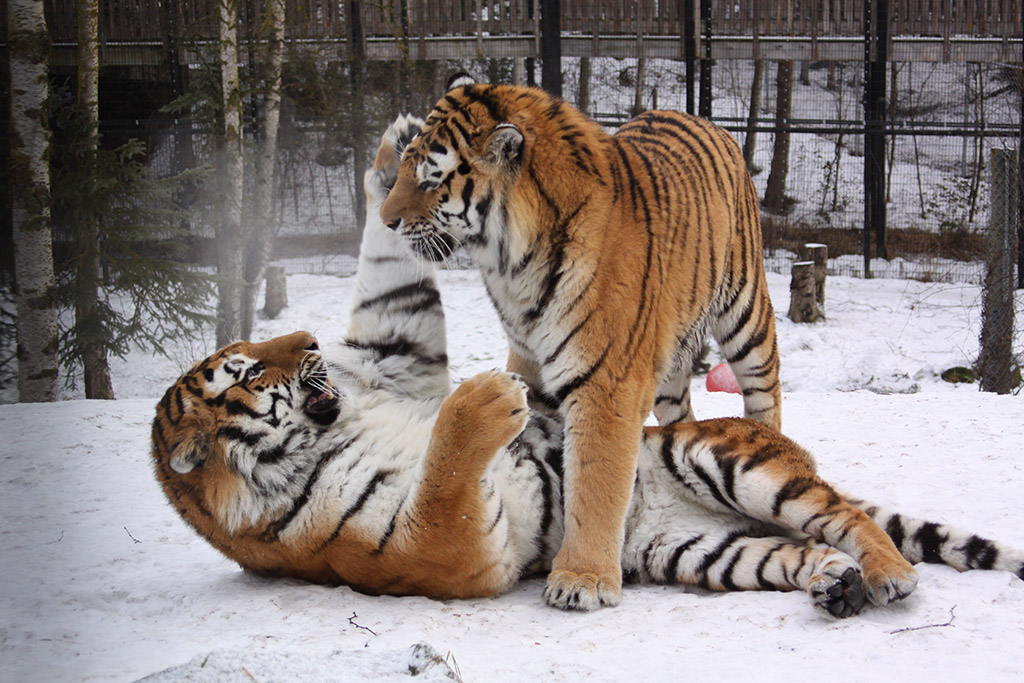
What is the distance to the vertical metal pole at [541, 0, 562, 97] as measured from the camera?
7.74 metres

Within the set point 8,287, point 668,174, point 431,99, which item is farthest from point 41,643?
point 431,99

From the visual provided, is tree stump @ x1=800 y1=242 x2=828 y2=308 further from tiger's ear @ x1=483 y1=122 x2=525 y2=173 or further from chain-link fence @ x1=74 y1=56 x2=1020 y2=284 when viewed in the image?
tiger's ear @ x1=483 y1=122 x2=525 y2=173

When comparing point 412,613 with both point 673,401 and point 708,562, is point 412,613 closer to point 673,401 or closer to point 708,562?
point 708,562

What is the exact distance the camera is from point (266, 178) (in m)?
7.86

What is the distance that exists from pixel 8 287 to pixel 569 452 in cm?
150

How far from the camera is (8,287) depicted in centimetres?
119

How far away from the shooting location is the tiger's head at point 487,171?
250 cm

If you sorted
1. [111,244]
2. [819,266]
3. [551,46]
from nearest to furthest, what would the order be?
[111,244] < [551,46] < [819,266]

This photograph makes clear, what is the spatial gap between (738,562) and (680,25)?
714 centimetres

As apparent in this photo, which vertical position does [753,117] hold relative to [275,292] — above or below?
above

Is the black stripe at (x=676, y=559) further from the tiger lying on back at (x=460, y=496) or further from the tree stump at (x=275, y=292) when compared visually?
the tree stump at (x=275, y=292)

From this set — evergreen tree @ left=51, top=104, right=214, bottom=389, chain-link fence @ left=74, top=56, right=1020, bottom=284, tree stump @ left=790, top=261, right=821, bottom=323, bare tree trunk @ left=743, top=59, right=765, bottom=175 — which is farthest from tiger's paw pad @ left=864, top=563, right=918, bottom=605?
bare tree trunk @ left=743, top=59, right=765, bottom=175

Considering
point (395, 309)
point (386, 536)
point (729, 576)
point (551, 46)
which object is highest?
point (551, 46)

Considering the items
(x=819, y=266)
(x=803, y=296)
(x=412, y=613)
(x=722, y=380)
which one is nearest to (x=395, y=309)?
(x=412, y=613)
